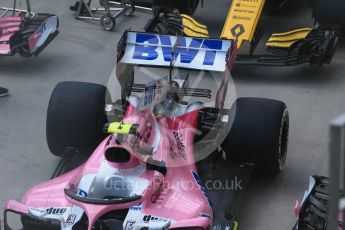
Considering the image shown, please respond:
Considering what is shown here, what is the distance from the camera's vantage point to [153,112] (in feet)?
21.0

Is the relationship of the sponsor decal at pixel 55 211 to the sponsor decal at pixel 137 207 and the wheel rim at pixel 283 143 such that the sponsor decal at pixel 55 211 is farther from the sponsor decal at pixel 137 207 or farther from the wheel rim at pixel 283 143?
the wheel rim at pixel 283 143

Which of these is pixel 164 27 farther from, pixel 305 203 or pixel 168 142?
pixel 305 203

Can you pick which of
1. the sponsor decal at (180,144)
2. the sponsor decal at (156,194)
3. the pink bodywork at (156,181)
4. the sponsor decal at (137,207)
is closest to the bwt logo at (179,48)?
the pink bodywork at (156,181)

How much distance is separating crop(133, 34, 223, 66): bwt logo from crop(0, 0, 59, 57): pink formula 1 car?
245 cm

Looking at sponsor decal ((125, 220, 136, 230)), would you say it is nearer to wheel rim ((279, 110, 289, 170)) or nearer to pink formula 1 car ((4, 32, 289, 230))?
pink formula 1 car ((4, 32, 289, 230))

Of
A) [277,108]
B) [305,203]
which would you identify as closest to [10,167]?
[277,108]

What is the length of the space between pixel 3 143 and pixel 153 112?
2.19 metres

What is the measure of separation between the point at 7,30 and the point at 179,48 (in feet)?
10.4

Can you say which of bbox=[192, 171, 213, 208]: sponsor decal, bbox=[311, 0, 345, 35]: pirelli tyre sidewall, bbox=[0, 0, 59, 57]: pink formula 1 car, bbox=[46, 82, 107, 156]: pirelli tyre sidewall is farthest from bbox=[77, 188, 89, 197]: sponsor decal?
bbox=[311, 0, 345, 35]: pirelli tyre sidewall

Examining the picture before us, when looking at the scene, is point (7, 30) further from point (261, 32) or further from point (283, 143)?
point (283, 143)

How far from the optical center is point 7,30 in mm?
9633

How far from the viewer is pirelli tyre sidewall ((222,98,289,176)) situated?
6688 millimetres

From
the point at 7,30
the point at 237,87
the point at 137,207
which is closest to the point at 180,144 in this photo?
the point at 137,207

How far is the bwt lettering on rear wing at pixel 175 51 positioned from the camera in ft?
23.4
